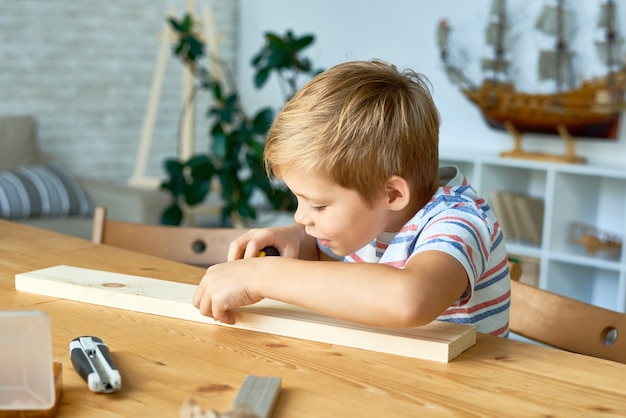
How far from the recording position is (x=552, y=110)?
13.3 ft

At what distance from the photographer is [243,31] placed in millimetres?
5605

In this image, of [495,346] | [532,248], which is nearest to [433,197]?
[495,346]

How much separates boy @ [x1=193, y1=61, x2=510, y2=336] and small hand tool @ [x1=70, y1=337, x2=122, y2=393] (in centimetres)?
17

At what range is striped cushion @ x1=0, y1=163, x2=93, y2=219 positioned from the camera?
3.79m

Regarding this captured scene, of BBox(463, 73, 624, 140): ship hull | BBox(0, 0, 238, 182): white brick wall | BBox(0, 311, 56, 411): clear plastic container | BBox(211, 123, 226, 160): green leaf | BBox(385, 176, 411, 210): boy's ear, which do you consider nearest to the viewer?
BBox(0, 311, 56, 411): clear plastic container

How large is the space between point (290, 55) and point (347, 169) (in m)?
3.12

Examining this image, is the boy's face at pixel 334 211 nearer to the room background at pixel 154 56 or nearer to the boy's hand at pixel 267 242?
the boy's hand at pixel 267 242

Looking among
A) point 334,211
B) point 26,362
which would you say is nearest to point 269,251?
point 334,211

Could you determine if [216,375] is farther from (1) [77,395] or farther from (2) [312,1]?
(2) [312,1]

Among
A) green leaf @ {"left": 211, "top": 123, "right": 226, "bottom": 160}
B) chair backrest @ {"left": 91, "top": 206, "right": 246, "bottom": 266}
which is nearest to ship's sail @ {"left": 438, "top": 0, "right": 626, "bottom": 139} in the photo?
→ green leaf @ {"left": 211, "top": 123, "right": 226, "bottom": 160}

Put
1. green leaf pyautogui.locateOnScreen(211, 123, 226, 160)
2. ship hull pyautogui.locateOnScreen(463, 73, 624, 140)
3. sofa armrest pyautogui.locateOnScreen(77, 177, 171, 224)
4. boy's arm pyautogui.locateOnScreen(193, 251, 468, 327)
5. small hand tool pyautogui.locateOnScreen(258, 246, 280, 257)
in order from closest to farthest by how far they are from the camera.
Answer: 1. boy's arm pyautogui.locateOnScreen(193, 251, 468, 327)
2. small hand tool pyautogui.locateOnScreen(258, 246, 280, 257)
3. ship hull pyautogui.locateOnScreen(463, 73, 624, 140)
4. sofa armrest pyautogui.locateOnScreen(77, 177, 171, 224)
5. green leaf pyautogui.locateOnScreen(211, 123, 226, 160)

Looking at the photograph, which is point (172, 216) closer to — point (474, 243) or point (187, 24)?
point (187, 24)

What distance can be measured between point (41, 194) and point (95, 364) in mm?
3208

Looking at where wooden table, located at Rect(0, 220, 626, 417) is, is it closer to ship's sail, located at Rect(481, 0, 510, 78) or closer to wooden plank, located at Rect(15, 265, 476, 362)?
wooden plank, located at Rect(15, 265, 476, 362)
